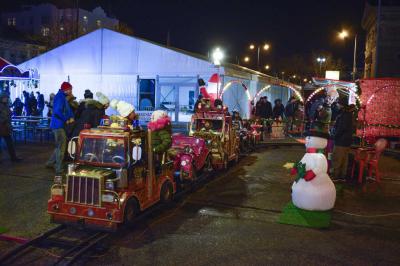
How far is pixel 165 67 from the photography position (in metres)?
21.2

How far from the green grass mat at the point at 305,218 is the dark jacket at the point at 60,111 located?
5.53 m

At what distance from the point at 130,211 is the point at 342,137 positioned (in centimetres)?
632

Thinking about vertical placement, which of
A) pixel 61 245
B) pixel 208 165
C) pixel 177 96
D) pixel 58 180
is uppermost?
pixel 177 96

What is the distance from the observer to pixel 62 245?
5938mm

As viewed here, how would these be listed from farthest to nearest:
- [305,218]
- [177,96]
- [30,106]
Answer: [30,106]
[177,96]
[305,218]

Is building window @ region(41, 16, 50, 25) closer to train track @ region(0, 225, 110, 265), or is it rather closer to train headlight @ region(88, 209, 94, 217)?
train track @ region(0, 225, 110, 265)

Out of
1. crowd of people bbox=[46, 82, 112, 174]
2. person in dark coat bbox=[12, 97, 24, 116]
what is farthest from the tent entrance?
crowd of people bbox=[46, 82, 112, 174]

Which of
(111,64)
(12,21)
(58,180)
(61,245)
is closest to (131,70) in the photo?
(111,64)

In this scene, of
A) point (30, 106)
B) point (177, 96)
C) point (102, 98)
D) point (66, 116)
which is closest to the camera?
point (102, 98)

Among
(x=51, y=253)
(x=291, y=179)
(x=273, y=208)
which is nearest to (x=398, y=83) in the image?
(x=291, y=179)

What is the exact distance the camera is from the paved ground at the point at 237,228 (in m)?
5.66

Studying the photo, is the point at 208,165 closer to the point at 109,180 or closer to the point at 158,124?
the point at 158,124

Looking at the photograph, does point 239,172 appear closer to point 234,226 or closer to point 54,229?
point 234,226

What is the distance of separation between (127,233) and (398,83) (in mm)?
15237
